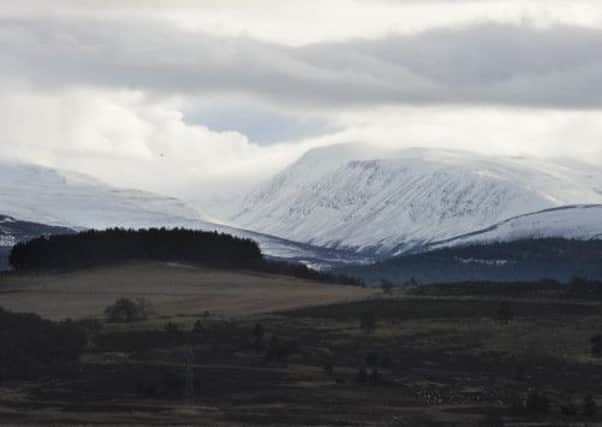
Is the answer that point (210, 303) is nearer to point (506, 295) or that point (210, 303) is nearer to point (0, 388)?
point (506, 295)

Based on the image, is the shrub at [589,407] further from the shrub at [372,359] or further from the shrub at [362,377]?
the shrub at [372,359]

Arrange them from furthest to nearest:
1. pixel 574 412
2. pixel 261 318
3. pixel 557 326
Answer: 1. pixel 261 318
2. pixel 557 326
3. pixel 574 412

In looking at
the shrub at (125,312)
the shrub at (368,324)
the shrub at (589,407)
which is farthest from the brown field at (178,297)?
the shrub at (589,407)

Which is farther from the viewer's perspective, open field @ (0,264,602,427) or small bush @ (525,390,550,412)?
small bush @ (525,390,550,412)

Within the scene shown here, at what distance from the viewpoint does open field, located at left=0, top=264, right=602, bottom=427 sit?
100 m

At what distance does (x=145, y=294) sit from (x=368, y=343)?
53.5 meters

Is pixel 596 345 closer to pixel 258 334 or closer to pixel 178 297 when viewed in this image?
pixel 258 334

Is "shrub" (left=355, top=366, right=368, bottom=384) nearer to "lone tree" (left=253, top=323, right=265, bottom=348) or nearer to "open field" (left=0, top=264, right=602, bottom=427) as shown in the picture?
"open field" (left=0, top=264, right=602, bottom=427)

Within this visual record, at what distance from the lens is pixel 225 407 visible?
340 feet

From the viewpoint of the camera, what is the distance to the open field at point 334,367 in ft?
330

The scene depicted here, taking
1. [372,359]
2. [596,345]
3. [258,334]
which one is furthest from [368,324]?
[596,345]

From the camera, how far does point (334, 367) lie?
12481 cm

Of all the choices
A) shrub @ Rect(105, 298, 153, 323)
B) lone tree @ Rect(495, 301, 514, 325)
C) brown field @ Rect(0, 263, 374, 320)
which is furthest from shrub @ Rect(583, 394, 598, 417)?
brown field @ Rect(0, 263, 374, 320)

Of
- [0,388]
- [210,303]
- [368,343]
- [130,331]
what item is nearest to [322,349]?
[368,343]
